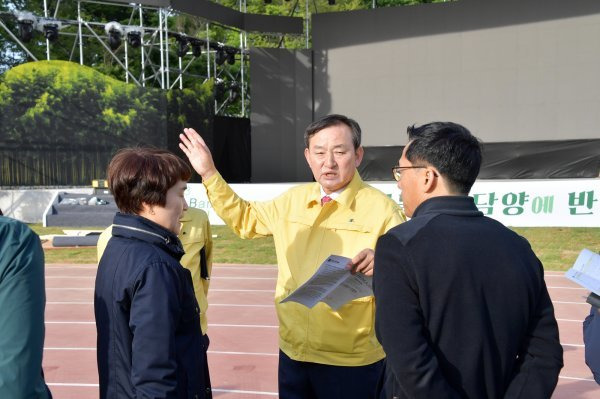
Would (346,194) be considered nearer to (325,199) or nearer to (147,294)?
(325,199)

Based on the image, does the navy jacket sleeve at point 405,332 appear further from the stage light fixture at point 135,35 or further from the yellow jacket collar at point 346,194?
the stage light fixture at point 135,35

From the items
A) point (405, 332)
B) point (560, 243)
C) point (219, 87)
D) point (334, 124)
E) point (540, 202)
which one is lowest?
point (560, 243)

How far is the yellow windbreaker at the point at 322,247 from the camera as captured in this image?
2844mm

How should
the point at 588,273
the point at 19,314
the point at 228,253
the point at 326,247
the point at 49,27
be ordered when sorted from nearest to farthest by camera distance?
the point at 19,314 < the point at 588,273 < the point at 326,247 < the point at 228,253 < the point at 49,27

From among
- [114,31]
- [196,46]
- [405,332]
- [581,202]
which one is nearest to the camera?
[405,332]

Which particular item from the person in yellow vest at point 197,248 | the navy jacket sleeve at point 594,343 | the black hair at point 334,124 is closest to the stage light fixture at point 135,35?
the person in yellow vest at point 197,248

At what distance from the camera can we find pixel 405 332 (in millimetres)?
1795

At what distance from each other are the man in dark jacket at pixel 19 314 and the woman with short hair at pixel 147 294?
377 mm

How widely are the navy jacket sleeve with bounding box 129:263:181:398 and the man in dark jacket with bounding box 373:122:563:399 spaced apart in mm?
630

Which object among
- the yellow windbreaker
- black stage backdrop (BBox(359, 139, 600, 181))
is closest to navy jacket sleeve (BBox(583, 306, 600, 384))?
the yellow windbreaker

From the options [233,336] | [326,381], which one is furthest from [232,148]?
[326,381]

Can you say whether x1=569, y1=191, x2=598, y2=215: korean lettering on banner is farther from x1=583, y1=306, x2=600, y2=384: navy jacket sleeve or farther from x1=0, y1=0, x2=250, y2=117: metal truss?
x1=0, y1=0, x2=250, y2=117: metal truss

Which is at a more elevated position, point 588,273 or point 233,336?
point 588,273

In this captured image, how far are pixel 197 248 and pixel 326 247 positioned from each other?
1.20 metres
